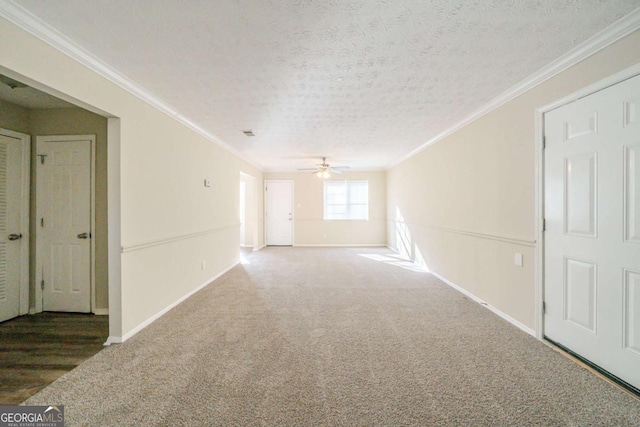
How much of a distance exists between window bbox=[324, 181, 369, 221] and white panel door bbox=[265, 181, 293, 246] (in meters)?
1.18

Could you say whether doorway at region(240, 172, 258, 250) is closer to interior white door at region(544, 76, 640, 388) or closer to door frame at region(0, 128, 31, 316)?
door frame at region(0, 128, 31, 316)

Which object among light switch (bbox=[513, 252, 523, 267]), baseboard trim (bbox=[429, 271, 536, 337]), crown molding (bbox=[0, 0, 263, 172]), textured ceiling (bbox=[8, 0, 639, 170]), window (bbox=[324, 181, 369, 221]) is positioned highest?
textured ceiling (bbox=[8, 0, 639, 170])

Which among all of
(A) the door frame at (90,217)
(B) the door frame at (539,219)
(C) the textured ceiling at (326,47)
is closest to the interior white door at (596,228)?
(B) the door frame at (539,219)

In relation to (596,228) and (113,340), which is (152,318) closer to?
(113,340)

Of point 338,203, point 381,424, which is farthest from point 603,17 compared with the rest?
point 338,203

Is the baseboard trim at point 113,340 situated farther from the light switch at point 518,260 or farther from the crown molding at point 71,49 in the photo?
the light switch at point 518,260

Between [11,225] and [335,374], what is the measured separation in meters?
3.96

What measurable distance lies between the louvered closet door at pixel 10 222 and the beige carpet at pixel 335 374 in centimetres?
177

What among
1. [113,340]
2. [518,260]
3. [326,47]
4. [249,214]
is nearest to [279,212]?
[249,214]

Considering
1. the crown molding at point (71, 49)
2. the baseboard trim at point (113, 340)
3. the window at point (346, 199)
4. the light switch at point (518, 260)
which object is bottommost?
the baseboard trim at point (113, 340)

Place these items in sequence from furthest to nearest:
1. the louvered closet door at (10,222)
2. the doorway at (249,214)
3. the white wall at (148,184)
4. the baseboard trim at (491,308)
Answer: the doorway at (249,214) → the louvered closet door at (10,222) → the baseboard trim at (491,308) → the white wall at (148,184)

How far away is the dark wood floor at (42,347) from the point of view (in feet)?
6.48

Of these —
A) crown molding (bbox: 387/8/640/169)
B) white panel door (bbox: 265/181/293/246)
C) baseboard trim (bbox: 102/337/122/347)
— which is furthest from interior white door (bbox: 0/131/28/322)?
white panel door (bbox: 265/181/293/246)

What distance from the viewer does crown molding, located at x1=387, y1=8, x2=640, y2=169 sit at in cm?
181
